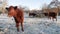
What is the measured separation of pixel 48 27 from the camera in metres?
1.88

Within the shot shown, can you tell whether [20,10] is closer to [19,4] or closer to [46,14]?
[19,4]

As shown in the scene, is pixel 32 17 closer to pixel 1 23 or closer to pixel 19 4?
pixel 19 4

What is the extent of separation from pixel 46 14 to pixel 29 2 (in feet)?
0.86

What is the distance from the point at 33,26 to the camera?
1.89 metres

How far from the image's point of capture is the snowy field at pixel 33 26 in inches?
73.3

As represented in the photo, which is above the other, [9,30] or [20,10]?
[20,10]

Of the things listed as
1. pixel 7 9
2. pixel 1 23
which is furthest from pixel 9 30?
pixel 7 9

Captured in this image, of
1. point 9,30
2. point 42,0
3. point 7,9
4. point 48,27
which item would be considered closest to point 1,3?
point 7,9

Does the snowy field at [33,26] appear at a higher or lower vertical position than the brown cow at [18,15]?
lower

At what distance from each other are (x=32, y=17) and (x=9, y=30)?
329 mm

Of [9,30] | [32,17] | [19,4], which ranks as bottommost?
[9,30]

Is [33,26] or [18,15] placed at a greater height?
[18,15]

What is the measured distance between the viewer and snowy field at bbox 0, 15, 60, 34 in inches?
73.3

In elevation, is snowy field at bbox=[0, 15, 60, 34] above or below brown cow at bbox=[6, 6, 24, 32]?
below
